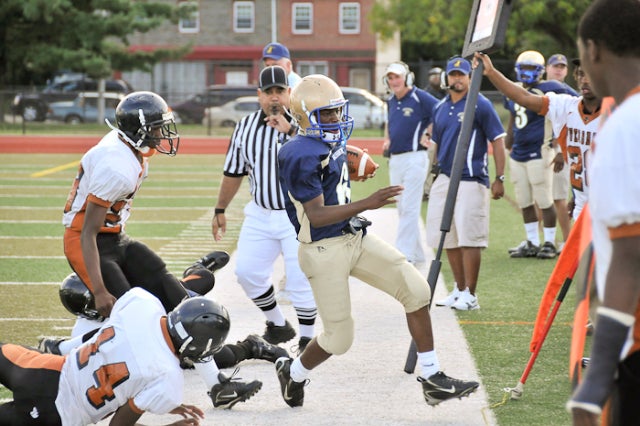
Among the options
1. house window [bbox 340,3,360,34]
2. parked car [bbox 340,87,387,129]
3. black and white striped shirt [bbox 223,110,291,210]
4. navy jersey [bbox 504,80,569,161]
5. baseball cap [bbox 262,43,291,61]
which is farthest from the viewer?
house window [bbox 340,3,360,34]

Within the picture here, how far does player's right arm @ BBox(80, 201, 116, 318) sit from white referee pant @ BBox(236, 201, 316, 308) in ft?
4.58

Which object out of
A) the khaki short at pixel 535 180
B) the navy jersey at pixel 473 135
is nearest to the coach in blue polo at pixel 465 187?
the navy jersey at pixel 473 135

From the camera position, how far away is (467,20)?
132 ft

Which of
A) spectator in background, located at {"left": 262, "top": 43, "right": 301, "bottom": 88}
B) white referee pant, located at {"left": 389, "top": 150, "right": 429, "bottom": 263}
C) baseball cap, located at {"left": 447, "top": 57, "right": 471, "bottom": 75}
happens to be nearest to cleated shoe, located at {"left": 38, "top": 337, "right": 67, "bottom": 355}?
spectator in background, located at {"left": 262, "top": 43, "right": 301, "bottom": 88}

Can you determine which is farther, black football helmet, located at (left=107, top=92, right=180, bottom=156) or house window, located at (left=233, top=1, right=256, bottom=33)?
house window, located at (left=233, top=1, right=256, bottom=33)

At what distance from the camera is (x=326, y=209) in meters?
4.76

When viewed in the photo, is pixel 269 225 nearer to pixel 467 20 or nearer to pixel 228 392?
pixel 228 392

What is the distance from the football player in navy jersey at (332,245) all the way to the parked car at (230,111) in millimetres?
28759

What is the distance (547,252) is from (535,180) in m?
0.76

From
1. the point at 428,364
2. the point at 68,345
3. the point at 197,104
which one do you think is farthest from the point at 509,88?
the point at 197,104

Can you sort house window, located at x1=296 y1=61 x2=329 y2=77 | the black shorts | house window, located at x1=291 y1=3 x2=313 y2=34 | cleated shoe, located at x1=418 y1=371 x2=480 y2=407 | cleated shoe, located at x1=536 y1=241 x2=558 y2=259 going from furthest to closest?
house window, located at x1=291 y1=3 x2=313 y2=34 → house window, located at x1=296 y1=61 x2=329 y2=77 → cleated shoe, located at x1=536 y1=241 x2=558 y2=259 → cleated shoe, located at x1=418 y1=371 x2=480 y2=407 → the black shorts

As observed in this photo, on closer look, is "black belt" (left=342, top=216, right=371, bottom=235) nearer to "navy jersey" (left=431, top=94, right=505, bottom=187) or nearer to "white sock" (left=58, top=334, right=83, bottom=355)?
"white sock" (left=58, top=334, right=83, bottom=355)

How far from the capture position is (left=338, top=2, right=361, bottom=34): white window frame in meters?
48.8

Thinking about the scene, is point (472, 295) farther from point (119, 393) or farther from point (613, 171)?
point (613, 171)
